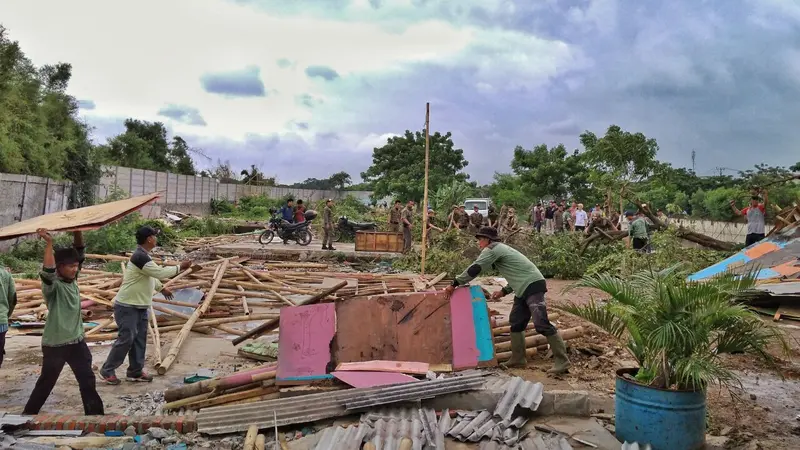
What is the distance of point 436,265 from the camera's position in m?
14.0

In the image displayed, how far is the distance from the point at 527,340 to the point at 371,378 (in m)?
2.18

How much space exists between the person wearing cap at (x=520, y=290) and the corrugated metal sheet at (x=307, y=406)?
1129mm

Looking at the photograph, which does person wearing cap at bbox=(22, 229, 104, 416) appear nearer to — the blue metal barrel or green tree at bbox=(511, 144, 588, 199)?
the blue metal barrel

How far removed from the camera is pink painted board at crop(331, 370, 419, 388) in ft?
17.5

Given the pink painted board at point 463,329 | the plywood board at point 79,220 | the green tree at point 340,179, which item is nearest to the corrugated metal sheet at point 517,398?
the pink painted board at point 463,329

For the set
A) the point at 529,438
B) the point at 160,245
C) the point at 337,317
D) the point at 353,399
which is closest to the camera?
the point at 529,438

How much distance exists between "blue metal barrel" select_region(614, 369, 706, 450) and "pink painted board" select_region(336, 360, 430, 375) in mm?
2158

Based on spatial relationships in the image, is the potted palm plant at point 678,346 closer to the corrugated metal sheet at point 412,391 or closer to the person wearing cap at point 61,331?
the corrugated metal sheet at point 412,391

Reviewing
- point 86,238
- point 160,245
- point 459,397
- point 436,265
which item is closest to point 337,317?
point 459,397

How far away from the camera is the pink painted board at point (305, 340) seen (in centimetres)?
562

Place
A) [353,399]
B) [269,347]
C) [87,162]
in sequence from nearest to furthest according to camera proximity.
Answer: [353,399]
[269,347]
[87,162]

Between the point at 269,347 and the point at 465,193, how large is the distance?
24712 millimetres

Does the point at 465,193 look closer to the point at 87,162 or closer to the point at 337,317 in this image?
the point at 87,162

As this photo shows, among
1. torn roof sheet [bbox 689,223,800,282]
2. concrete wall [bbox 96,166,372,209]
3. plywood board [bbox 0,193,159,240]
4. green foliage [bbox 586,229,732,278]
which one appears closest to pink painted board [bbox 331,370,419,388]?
plywood board [bbox 0,193,159,240]
